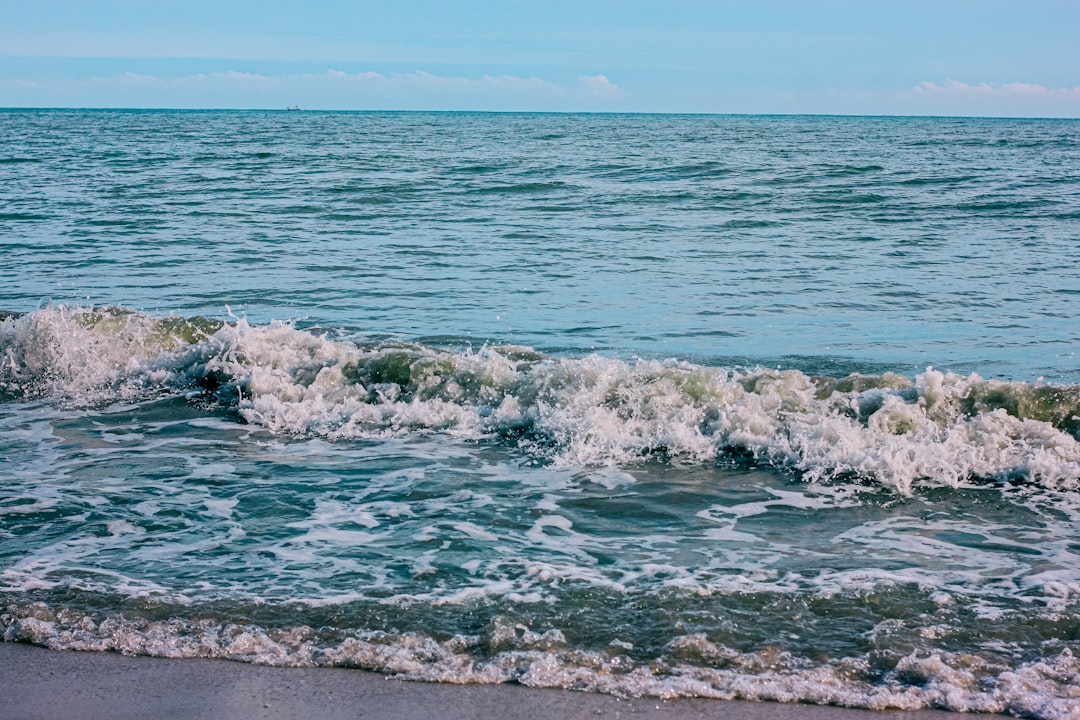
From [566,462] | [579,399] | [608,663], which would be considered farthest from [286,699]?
[579,399]

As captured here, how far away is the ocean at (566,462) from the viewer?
3848 millimetres

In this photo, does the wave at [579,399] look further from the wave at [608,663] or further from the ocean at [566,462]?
the wave at [608,663]

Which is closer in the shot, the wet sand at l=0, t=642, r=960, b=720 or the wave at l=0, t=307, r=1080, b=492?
the wet sand at l=0, t=642, r=960, b=720

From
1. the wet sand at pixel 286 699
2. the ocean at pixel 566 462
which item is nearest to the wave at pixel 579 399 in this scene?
the ocean at pixel 566 462

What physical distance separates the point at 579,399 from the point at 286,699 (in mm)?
4247

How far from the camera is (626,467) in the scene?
636 centimetres

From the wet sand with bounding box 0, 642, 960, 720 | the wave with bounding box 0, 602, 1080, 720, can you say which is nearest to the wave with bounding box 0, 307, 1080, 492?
the wave with bounding box 0, 602, 1080, 720

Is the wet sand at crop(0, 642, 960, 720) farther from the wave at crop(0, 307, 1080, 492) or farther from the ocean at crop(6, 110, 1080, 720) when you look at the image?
the wave at crop(0, 307, 1080, 492)

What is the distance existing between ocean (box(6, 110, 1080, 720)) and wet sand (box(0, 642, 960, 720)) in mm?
95

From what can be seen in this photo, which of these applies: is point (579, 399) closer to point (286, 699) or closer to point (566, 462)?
point (566, 462)

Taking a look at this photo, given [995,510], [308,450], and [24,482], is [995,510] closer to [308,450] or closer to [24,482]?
[308,450]

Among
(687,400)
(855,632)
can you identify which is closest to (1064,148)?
(687,400)

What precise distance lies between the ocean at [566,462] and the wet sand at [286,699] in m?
0.09

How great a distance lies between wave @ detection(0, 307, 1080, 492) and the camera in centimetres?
643
